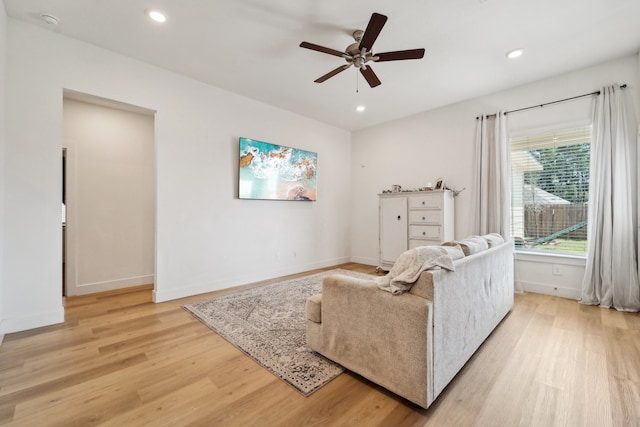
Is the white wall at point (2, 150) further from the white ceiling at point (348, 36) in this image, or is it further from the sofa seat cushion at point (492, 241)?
the sofa seat cushion at point (492, 241)

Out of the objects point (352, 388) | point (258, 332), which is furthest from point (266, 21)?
point (352, 388)

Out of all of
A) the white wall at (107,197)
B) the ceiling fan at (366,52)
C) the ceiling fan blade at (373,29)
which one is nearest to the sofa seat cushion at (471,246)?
A: the ceiling fan at (366,52)

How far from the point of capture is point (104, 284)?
385 cm

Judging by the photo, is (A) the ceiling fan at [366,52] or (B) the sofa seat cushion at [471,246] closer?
(B) the sofa seat cushion at [471,246]

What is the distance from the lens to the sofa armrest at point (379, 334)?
58.7 inches

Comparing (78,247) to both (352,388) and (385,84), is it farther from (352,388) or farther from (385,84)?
(385,84)

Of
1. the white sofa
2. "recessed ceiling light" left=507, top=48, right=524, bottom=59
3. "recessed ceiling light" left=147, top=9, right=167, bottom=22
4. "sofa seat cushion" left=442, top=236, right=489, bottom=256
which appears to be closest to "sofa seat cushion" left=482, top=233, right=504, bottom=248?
"sofa seat cushion" left=442, top=236, right=489, bottom=256

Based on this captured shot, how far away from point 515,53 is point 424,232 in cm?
259

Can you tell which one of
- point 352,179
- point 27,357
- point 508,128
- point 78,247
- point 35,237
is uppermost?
point 508,128

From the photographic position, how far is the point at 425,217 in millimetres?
4430

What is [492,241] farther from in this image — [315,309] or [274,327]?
[274,327]

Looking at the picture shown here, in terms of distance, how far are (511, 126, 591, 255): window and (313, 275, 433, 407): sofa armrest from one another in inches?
138

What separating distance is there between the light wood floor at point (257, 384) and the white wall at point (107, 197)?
141 cm

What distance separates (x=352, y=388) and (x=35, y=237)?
327 cm
